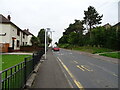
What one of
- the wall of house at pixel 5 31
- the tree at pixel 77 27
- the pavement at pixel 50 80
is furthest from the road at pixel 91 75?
the tree at pixel 77 27

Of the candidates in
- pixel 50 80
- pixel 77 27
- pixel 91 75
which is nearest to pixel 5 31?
pixel 91 75

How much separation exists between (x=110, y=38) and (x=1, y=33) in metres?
23.4

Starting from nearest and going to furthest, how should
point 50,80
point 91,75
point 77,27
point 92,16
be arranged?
point 50,80 → point 91,75 → point 92,16 → point 77,27

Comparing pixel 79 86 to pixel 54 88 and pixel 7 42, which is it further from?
pixel 7 42

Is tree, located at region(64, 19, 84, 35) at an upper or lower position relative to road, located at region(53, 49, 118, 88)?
upper

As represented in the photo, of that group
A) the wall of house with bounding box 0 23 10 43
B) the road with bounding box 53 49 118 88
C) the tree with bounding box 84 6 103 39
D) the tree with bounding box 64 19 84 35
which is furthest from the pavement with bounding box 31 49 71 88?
the tree with bounding box 64 19 84 35

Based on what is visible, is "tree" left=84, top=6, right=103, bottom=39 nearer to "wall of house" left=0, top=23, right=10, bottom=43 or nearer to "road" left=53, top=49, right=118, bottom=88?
"wall of house" left=0, top=23, right=10, bottom=43

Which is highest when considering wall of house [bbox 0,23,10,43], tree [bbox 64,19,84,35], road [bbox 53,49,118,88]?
tree [bbox 64,19,84,35]

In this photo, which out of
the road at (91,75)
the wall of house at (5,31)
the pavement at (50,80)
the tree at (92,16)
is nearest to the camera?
the pavement at (50,80)

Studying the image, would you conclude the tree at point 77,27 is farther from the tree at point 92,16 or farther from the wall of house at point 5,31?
the wall of house at point 5,31

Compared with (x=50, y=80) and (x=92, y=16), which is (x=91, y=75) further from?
(x=92, y=16)

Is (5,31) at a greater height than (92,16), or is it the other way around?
(92,16)

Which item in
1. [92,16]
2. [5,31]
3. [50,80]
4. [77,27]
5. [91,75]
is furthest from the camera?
[77,27]

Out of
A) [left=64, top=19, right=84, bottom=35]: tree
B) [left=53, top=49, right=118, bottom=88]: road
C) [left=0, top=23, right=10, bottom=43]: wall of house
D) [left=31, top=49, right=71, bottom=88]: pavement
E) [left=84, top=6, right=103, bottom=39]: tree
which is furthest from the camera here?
[left=64, top=19, right=84, bottom=35]: tree
